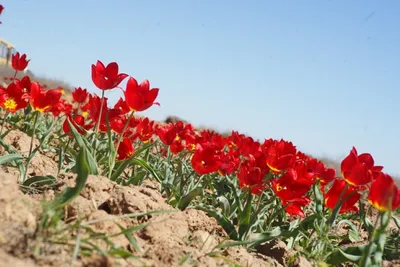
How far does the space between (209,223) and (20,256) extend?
1568 millimetres

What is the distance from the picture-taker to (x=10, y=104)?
3.79m

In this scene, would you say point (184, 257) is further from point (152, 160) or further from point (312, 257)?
point (152, 160)

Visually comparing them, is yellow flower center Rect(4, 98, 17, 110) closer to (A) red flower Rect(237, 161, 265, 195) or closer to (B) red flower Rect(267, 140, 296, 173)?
(A) red flower Rect(237, 161, 265, 195)

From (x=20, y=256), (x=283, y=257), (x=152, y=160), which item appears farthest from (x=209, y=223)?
(x=152, y=160)

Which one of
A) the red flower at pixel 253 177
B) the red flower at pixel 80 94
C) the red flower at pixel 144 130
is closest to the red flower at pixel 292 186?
the red flower at pixel 253 177

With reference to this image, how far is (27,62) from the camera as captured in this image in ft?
15.5

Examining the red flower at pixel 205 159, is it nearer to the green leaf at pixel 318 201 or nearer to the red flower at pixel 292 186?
the red flower at pixel 292 186

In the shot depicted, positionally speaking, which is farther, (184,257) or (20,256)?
(184,257)

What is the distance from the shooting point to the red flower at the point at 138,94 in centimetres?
304

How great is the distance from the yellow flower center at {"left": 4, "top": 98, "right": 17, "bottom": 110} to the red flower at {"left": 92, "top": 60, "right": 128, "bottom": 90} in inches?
36.9

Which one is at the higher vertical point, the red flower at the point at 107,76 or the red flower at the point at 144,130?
the red flower at the point at 107,76

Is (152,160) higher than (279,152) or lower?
lower

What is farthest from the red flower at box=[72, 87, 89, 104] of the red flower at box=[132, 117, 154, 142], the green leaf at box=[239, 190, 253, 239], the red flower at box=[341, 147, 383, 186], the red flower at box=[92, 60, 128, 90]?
the red flower at box=[341, 147, 383, 186]

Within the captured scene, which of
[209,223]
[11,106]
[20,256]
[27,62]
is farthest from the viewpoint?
[27,62]
